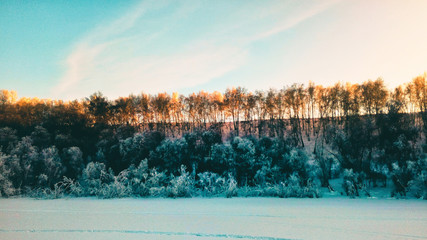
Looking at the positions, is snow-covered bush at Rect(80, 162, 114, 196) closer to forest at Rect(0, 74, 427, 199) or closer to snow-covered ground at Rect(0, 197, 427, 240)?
forest at Rect(0, 74, 427, 199)

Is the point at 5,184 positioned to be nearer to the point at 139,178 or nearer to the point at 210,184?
the point at 139,178

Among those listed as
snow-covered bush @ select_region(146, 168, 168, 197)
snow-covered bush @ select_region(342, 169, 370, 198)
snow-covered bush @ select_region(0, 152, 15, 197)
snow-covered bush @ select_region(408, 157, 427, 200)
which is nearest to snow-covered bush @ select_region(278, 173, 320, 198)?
snow-covered bush @ select_region(342, 169, 370, 198)

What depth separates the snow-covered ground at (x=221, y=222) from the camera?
692cm

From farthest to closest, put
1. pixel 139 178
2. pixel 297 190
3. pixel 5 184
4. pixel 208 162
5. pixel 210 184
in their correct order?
pixel 208 162
pixel 139 178
pixel 210 184
pixel 5 184
pixel 297 190

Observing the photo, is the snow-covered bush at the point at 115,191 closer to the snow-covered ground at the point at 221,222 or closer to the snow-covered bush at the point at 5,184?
the snow-covered ground at the point at 221,222

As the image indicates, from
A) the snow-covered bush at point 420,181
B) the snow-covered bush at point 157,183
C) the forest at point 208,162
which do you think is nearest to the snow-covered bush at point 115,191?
the forest at point 208,162

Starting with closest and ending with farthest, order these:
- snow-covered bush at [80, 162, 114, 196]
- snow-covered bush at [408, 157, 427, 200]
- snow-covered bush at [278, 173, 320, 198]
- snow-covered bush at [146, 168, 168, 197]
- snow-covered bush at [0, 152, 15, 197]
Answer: snow-covered bush at [408, 157, 427, 200], snow-covered bush at [278, 173, 320, 198], snow-covered bush at [146, 168, 168, 197], snow-covered bush at [0, 152, 15, 197], snow-covered bush at [80, 162, 114, 196]

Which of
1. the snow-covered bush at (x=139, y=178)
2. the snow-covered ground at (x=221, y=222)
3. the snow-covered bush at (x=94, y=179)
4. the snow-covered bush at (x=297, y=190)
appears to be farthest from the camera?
the snow-covered bush at (x=94, y=179)

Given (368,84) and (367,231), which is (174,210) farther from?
(368,84)

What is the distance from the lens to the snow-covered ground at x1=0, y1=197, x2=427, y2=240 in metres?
6.92

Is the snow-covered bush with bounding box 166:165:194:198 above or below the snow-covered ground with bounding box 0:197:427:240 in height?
below

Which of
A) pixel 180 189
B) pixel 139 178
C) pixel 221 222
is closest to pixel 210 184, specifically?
pixel 180 189

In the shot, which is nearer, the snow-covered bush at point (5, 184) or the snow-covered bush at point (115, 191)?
the snow-covered bush at point (115, 191)

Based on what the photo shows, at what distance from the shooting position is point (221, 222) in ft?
27.0
